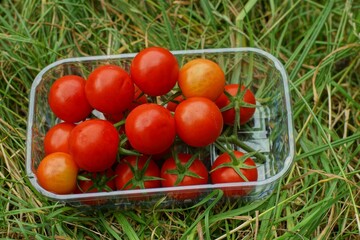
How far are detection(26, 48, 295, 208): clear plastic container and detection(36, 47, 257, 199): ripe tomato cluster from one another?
2 centimetres

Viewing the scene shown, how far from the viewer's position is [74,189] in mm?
1156

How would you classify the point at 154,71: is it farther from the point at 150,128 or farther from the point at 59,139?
the point at 59,139

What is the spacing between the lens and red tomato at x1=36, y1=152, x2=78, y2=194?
112cm

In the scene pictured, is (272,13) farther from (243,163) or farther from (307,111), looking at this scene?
(243,163)

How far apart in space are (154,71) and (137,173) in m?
0.20

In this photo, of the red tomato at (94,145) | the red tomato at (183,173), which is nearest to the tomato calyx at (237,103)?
the red tomato at (183,173)

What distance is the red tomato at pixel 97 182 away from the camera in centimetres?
115

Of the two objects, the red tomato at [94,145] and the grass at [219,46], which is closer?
the red tomato at [94,145]

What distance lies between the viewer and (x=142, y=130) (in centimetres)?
108

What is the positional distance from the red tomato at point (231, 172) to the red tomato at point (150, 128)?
121mm

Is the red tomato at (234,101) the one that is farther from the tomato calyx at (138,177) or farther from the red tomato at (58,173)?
the red tomato at (58,173)

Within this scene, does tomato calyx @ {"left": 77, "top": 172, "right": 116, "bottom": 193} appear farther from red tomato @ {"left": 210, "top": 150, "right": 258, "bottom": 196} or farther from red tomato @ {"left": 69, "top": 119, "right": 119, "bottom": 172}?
red tomato @ {"left": 210, "top": 150, "right": 258, "bottom": 196}

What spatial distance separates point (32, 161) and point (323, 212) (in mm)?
581

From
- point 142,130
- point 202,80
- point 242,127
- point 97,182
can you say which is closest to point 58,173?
point 97,182
